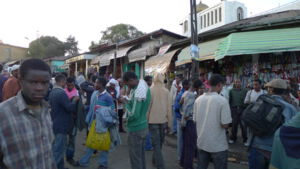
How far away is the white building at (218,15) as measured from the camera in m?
47.5

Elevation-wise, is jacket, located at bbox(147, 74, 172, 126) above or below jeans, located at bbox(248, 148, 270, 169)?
above

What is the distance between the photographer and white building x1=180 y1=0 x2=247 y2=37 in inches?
→ 1870

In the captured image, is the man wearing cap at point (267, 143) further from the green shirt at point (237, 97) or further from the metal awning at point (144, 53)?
the metal awning at point (144, 53)

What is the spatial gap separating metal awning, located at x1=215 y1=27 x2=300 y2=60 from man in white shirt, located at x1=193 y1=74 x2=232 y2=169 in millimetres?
3732

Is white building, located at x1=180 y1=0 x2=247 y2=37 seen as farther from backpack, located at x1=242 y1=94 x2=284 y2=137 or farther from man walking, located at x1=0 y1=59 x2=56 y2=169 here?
man walking, located at x1=0 y1=59 x2=56 y2=169

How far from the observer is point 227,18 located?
47.0 meters

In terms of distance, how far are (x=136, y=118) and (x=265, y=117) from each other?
1912 millimetres

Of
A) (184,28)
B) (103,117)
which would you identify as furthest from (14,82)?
(184,28)

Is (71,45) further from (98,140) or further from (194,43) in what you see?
(98,140)

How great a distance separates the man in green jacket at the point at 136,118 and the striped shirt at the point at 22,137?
220 cm

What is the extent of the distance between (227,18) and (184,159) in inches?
1826

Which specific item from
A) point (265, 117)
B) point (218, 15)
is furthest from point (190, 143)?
point (218, 15)

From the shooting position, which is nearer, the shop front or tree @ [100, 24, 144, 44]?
the shop front

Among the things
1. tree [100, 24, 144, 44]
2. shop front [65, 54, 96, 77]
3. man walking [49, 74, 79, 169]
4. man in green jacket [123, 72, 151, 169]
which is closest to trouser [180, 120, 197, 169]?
man in green jacket [123, 72, 151, 169]
